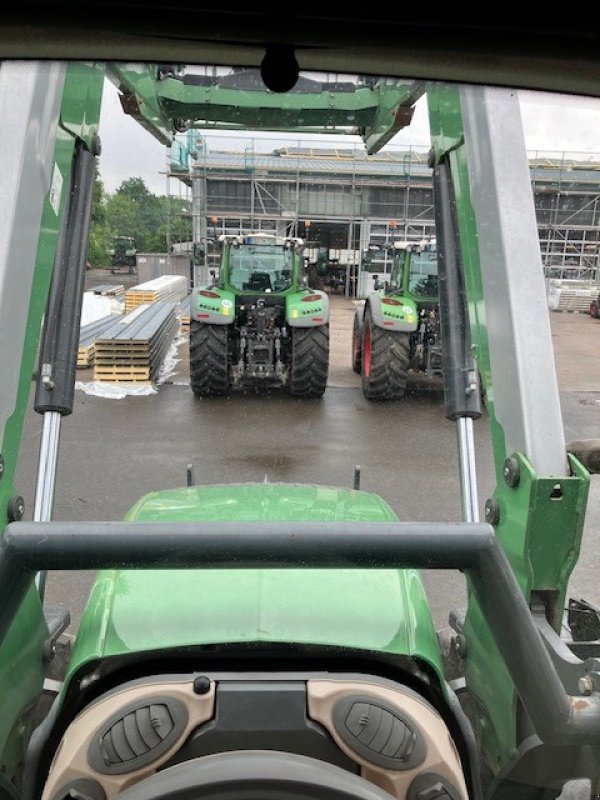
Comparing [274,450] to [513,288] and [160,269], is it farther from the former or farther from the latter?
[160,269]

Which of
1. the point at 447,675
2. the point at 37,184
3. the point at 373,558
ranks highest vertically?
the point at 37,184

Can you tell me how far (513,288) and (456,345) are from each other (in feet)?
1.63

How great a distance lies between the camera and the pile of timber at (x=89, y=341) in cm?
971

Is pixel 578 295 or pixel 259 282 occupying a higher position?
pixel 578 295

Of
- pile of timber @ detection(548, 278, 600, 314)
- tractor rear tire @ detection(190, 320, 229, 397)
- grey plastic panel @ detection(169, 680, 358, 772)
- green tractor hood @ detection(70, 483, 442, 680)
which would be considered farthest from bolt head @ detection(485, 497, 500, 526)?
pile of timber @ detection(548, 278, 600, 314)

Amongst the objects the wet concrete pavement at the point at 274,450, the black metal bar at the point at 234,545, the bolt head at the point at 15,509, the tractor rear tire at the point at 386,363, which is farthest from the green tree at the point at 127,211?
the tractor rear tire at the point at 386,363

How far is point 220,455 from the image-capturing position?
6438mm

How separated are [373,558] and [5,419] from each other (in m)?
1.15

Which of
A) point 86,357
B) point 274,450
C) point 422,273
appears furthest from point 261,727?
point 86,357

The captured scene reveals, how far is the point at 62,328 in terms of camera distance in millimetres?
2191

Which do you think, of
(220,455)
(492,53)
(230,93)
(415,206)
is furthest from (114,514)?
(415,206)

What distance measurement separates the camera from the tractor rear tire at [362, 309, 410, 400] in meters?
8.17

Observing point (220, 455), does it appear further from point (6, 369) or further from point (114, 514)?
point (6, 369)

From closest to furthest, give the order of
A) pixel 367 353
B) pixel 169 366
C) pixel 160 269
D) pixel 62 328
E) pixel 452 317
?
pixel 62 328 → pixel 452 317 → pixel 367 353 → pixel 169 366 → pixel 160 269
